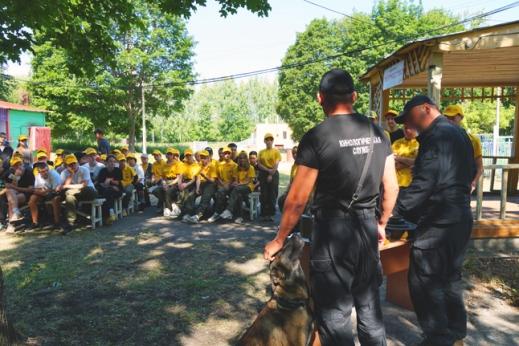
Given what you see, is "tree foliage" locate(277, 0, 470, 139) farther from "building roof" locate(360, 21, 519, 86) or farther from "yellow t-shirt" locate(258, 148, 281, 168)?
"yellow t-shirt" locate(258, 148, 281, 168)

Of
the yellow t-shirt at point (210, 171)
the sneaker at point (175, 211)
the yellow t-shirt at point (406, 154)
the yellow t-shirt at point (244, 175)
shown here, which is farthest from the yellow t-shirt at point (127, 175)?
the yellow t-shirt at point (406, 154)

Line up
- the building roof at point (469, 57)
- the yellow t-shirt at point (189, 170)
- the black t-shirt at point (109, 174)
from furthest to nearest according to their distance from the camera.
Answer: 1. the yellow t-shirt at point (189, 170)
2. the black t-shirt at point (109, 174)
3. the building roof at point (469, 57)

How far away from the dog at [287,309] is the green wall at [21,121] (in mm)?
29564

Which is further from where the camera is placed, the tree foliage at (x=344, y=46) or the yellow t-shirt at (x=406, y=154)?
the tree foliage at (x=344, y=46)

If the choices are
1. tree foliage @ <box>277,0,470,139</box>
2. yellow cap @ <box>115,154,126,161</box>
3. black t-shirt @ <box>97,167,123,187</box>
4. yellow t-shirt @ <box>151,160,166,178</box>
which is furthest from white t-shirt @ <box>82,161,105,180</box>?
tree foliage @ <box>277,0,470,139</box>

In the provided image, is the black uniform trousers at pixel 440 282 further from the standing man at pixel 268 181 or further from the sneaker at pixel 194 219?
the sneaker at pixel 194 219

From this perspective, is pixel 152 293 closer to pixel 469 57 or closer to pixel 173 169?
pixel 173 169

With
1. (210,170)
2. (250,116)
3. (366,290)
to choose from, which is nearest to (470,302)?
(366,290)

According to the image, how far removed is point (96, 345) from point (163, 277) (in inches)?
71.6

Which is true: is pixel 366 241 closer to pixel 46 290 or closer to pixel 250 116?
pixel 46 290

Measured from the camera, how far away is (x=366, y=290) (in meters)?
2.58

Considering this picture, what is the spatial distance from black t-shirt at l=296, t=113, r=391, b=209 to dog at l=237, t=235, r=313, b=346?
41cm

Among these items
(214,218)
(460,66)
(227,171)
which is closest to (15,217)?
(214,218)

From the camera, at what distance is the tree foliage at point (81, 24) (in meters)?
4.72
